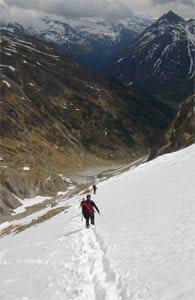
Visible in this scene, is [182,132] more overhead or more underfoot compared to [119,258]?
more overhead

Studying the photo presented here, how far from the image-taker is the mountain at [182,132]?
264 feet

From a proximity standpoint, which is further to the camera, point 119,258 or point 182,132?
point 182,132

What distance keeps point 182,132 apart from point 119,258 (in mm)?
66527

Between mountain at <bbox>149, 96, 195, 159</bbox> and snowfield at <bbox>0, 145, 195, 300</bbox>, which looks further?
mountain at <bbox>149, 96, 195, 159</bbox>

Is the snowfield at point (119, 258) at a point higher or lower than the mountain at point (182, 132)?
lower

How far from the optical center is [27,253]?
94.0 ft

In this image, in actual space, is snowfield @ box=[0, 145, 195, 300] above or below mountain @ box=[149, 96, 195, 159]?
below

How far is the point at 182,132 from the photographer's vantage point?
275 feet

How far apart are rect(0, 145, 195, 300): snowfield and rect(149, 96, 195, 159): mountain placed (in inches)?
1867

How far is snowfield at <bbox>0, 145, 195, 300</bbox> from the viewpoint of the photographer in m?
14.9

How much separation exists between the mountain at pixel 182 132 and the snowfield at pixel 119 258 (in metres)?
47.4

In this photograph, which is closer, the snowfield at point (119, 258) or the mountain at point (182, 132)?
the snowfield at point (119, 258)

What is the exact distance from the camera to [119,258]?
1931 cm

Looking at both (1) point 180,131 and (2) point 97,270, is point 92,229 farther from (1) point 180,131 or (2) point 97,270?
(1) point 180,131
